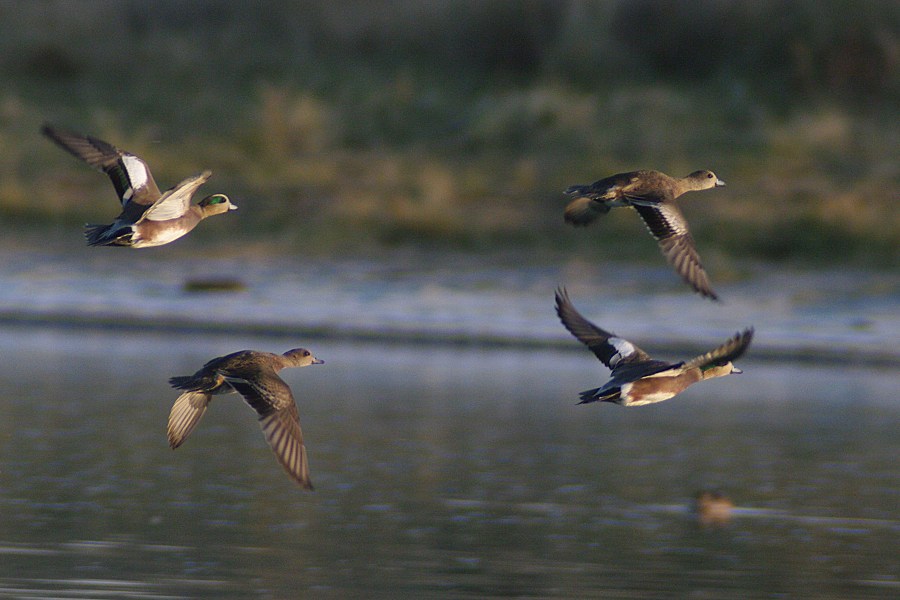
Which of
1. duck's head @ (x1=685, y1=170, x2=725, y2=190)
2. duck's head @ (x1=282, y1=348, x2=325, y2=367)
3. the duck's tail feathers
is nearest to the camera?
the duck's tail feathers

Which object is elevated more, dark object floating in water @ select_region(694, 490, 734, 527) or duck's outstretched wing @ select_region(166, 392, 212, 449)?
duck's outstretched wing @ select_region(166, 392, 212, 449)

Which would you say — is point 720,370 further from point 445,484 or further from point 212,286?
point 212,286

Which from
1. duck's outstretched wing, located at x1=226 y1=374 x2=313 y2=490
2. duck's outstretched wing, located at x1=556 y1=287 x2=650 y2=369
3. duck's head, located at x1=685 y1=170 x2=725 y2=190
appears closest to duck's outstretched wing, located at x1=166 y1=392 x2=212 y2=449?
duck's outstretched wing, located at x1=226 y1=374 x2=313 y2=490

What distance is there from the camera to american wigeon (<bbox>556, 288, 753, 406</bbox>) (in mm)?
8164

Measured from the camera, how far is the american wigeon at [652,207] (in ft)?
29.7

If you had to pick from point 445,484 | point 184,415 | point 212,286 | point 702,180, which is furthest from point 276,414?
point 212,286

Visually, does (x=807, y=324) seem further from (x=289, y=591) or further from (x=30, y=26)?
(x=30, y=26)

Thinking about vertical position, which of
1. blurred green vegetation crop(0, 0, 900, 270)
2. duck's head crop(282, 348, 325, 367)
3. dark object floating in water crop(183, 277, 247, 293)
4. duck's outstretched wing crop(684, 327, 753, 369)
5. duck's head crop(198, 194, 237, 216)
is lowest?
duck's outstretched wing crop(684, 327, 753, 369)

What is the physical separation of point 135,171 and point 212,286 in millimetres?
11270

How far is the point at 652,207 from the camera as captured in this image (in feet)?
30.7

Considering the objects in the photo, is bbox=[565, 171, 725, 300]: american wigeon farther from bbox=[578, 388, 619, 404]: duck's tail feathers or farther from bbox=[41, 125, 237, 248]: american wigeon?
bbox=[41, 125, 237, 248]: american wigeon

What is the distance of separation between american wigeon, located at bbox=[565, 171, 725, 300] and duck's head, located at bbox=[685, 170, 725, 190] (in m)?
0.48

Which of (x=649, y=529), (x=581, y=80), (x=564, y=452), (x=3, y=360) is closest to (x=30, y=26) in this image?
(x=581, y=80)

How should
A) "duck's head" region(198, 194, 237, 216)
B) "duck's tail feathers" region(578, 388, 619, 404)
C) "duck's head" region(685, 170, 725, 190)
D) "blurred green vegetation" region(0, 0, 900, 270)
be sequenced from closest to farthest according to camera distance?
"duck's tail feathers" region(578, 388, 619, 404), "duck's head" region(198, 194, 237, 216), "duck's head" region(685, 170, 725, 190), "blurred green vegetation" region(0, 0, 900, 270)
